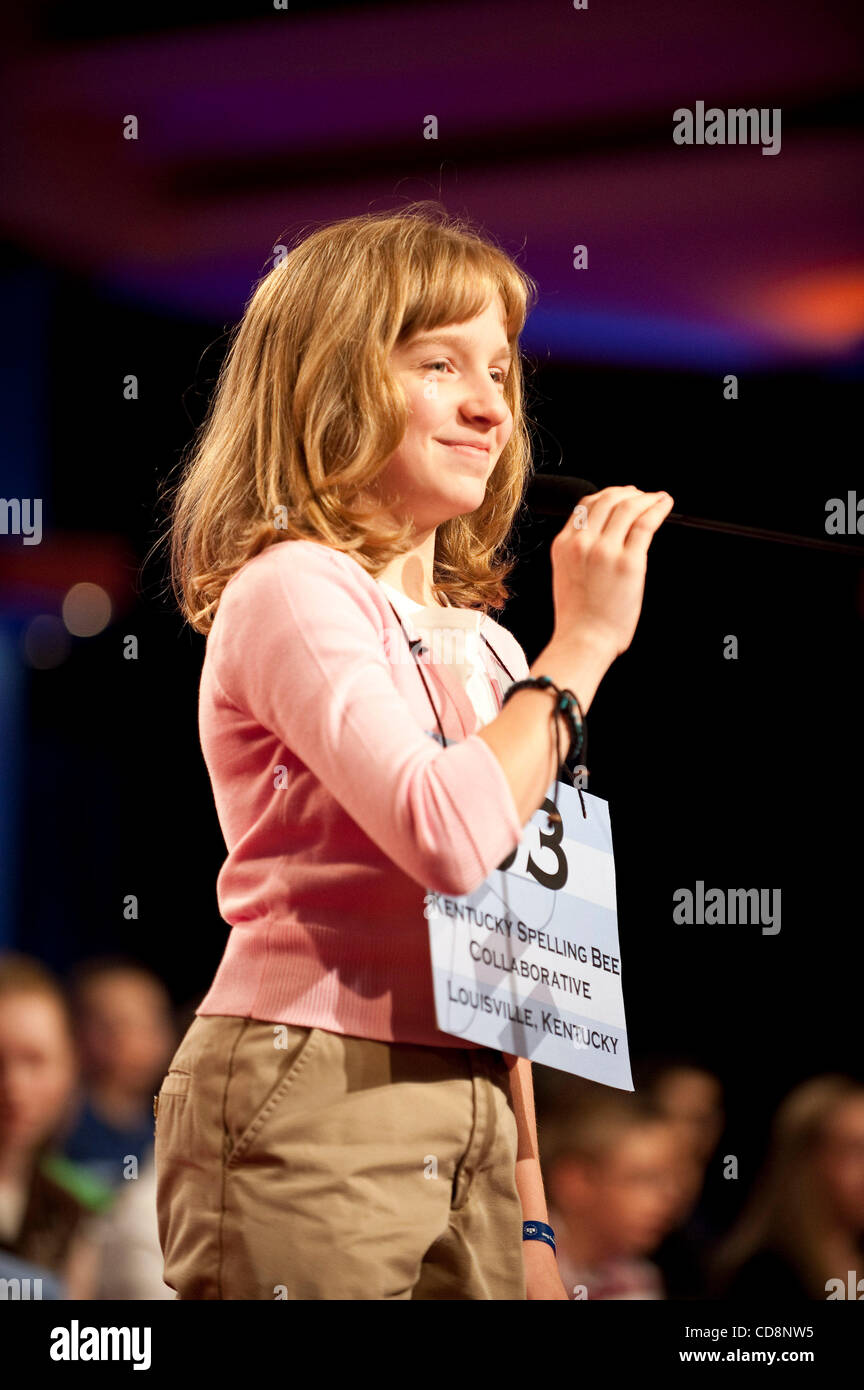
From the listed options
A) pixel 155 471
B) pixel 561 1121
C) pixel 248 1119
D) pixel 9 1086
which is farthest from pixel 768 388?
pixel 248 1119

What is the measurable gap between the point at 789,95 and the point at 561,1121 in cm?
201

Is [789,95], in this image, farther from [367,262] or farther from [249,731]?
[249,731]

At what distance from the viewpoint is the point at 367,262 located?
1312 millimetres

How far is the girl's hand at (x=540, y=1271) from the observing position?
1.27m

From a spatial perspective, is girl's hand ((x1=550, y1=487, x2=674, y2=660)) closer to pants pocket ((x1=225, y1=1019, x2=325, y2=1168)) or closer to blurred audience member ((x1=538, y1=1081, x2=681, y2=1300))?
pants pocket ((x1=225, y1=1019, x2=325, y2=1168))

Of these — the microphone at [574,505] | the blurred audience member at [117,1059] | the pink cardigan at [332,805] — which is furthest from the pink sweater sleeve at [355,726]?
the blurred audience member at [117,1059]

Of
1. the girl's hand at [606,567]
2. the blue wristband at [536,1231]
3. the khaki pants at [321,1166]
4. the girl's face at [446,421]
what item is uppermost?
the girl's face at [446,421]

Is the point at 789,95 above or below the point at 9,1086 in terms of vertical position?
above

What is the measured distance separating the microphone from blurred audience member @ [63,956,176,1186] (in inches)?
76.4

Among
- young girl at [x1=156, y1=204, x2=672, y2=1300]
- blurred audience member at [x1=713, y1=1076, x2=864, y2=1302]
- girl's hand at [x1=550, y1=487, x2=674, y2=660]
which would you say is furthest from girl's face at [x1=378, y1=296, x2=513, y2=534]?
blurred audience member at [x1=713, y1=1076, x2=864, y2=1302]

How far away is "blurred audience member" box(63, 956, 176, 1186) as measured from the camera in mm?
2936

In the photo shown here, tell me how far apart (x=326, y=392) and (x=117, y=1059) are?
2.16m

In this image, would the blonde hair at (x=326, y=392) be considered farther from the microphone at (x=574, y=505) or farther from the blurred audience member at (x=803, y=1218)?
the blurred audience member at (x=803, y=1218)

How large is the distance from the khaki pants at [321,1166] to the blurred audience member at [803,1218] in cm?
156
